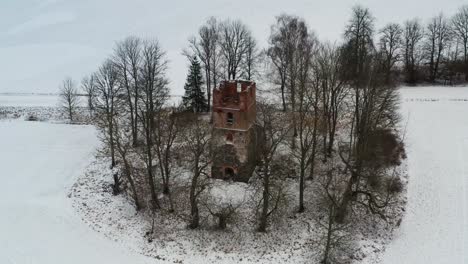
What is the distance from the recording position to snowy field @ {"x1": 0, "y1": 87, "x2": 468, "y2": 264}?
29109 millimetres

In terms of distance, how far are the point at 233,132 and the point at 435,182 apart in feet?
48.7

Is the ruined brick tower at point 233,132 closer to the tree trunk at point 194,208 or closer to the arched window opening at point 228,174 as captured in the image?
the arched window opening at point 228,174

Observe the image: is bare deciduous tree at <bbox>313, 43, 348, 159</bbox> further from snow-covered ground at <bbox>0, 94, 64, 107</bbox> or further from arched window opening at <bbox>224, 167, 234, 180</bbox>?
snow-covered ground at <bbox>0, 94, 64, 107</bbox>

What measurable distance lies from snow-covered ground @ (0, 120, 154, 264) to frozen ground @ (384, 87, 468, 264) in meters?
16.2

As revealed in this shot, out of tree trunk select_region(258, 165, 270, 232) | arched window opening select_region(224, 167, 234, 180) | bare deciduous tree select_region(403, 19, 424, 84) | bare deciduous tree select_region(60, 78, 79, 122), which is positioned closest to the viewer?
tree trunk select_region(258, 165, 270, 232)

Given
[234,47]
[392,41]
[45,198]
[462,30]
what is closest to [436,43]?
[462,30]

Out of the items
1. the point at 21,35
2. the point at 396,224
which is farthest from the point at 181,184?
the point at 21,35

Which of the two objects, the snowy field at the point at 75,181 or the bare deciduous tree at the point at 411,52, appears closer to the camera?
the snowy field at the point at 75,181

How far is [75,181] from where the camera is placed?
119 ft

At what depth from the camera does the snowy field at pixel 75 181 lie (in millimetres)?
29109

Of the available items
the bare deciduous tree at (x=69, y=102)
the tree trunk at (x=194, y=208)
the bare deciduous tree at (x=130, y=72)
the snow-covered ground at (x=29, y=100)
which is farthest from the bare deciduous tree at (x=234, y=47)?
the snow-covered ground at (x=29, y=100)

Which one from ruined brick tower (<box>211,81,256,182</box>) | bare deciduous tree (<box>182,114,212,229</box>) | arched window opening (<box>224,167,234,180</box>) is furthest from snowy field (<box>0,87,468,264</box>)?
ruined brick tower (<box>211,81,256,182</box>)

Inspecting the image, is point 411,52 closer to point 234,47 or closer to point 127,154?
point 234,47

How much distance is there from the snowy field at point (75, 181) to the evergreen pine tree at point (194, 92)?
28.6 ft
